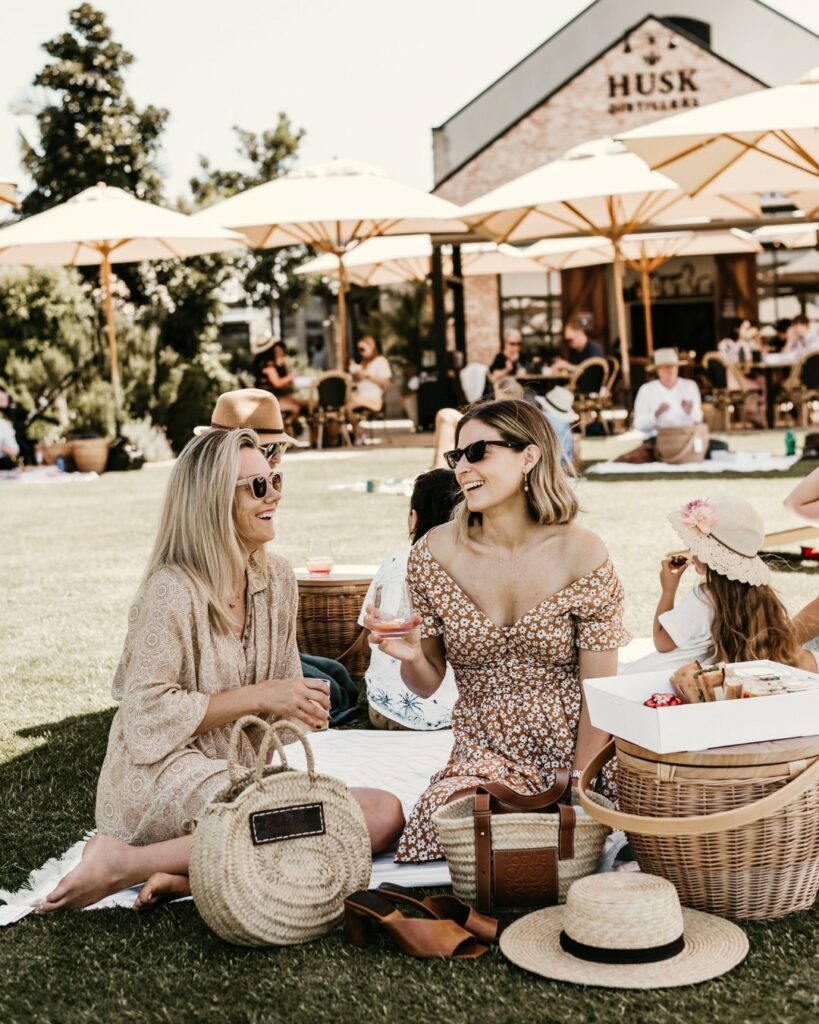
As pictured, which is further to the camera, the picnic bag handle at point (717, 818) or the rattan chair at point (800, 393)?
the rattan chair at point (800, 393)

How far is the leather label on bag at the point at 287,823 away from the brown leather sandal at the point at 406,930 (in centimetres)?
19

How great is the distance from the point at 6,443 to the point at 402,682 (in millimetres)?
14027

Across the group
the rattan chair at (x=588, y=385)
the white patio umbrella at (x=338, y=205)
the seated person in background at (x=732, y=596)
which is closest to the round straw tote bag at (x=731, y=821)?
the seated person in background at (x=732, y=596)

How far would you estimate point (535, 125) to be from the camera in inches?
1153

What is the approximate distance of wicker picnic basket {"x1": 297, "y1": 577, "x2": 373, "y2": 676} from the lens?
5.98m

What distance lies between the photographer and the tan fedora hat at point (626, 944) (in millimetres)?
3004

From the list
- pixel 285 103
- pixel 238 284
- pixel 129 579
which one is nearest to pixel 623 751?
pixel 129 579

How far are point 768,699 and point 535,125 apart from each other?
2746 cm

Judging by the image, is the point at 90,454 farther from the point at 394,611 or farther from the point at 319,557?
the point at 394,611

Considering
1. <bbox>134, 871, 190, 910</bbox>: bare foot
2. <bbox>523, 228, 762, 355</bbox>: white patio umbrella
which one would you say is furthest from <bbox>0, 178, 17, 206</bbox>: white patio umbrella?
<bbox>523, 228, 762, 355</bbox>: white patio umbrella

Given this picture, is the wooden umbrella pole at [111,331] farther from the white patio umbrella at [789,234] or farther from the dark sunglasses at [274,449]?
the dark sunglasses at [274,449]

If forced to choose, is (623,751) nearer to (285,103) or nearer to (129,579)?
(129,579)

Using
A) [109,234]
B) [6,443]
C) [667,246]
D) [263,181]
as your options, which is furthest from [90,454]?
[263,181]

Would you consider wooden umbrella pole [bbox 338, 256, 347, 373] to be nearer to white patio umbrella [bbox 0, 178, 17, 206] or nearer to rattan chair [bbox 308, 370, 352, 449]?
rattan chair [bbox 308, 370, 352, 449]
